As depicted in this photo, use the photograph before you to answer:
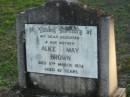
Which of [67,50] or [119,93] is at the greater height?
[67,50]

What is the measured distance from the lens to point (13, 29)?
10992 millimetres

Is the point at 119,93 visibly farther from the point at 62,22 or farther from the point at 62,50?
the point at 62,22

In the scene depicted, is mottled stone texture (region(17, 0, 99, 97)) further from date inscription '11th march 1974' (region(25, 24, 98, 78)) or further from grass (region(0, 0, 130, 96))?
grass (region(0, 0, 130, 96))

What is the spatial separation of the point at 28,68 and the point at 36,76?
0.18m

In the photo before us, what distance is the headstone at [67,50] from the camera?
532 cm

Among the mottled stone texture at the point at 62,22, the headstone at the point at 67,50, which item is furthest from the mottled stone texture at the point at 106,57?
the mottled stone texture at the point at 62,22

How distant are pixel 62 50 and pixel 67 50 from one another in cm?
8

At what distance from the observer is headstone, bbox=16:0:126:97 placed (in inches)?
209

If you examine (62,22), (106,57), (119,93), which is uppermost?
(62,22)

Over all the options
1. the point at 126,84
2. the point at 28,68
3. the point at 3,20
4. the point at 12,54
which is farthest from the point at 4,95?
the point at 3,20

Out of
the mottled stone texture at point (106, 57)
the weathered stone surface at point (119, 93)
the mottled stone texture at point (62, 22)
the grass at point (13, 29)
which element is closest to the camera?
the mottled stone texture at point (106, 57)

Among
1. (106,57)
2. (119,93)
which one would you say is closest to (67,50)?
(106,57)

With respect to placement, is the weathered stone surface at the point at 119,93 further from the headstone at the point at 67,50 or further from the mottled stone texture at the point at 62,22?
the mottled stone texture at the point at 62,22

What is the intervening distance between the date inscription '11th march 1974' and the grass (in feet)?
4.91
